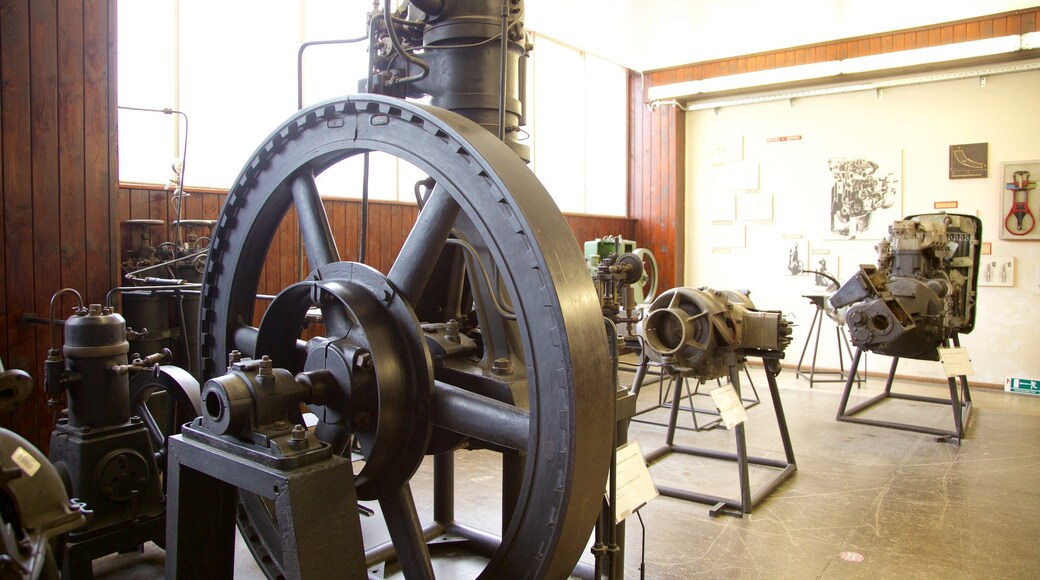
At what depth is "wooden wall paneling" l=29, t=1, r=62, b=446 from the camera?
111 inches

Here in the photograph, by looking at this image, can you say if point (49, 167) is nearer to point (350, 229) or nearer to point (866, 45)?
point (350, 229)

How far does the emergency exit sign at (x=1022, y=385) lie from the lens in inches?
224

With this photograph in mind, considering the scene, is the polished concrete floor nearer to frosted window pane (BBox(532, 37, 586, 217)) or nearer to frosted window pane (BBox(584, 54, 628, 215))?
frosted window pane (BBox(532, 37, 586, 217))

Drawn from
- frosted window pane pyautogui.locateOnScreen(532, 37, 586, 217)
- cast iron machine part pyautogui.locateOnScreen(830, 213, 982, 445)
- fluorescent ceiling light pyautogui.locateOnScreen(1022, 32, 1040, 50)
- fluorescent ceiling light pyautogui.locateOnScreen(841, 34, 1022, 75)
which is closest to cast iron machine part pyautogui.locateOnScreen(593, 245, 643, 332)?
cast iron machine part pyautogui.locateOnScreen(830, 213, 982, 445)

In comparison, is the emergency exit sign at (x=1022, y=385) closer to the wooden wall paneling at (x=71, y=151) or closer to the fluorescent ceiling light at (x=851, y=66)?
the fluorescent ceiling light at (x=851, y=66)

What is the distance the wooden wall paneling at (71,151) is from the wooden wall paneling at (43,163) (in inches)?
0.7

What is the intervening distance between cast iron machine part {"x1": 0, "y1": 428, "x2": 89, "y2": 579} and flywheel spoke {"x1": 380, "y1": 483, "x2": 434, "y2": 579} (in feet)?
2.01

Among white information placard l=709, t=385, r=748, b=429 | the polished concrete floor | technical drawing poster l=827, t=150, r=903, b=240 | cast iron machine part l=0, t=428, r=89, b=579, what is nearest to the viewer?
cast iron machine part l=0, t=428, r=89, b=579

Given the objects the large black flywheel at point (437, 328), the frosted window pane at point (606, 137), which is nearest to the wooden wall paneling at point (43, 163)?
the large black flywheel at point (437, 328)

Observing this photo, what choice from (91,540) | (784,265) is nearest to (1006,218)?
(784,265)

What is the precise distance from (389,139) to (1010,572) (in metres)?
2.44

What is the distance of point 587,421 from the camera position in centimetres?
120

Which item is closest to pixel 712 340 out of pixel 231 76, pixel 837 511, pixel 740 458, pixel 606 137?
pixel 740 458

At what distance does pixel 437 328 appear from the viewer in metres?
1.66
